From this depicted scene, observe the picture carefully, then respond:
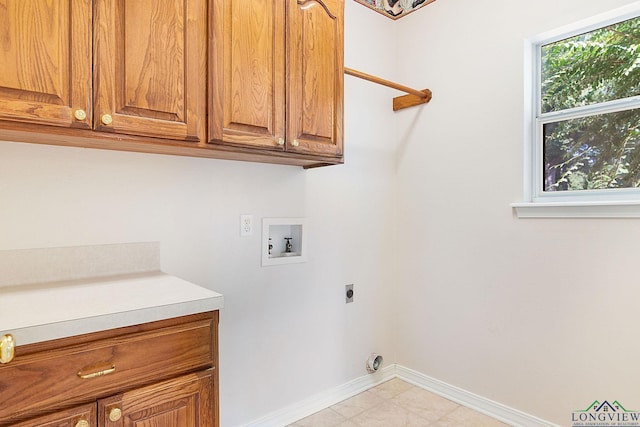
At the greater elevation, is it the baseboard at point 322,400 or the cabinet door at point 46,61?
the cabinet door at point 46,61

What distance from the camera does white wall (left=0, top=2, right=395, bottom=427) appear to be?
142cm

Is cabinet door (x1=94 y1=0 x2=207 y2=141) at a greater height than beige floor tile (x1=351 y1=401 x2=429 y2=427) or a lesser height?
greater

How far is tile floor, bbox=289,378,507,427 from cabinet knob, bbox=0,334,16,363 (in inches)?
60.8

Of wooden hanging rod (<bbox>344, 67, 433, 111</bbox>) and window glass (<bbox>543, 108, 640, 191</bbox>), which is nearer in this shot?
→ window glass (<bbox>543, 108, 640, 191</bbox>)

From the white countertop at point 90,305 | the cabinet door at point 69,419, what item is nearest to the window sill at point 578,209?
the white countertop at point 90,305

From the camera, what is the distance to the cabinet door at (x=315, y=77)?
1.62 metres

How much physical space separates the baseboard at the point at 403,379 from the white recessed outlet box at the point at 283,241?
2.71 ft

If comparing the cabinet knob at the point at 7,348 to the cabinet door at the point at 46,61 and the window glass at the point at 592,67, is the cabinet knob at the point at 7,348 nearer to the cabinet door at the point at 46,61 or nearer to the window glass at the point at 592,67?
the cabinet door at the point at 46,61

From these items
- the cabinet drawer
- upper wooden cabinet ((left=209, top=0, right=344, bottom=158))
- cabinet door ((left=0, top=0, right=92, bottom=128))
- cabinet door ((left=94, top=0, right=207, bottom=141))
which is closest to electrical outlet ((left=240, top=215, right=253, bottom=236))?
upper wooden cabinet ((left=209, top=0, right=344, bottom=158))

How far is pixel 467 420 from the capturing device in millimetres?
2068

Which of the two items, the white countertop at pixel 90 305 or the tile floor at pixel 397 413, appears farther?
the tile floor at pixel 397 413

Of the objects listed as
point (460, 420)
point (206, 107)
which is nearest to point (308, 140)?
point (206, 107)

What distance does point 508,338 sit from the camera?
2.07m

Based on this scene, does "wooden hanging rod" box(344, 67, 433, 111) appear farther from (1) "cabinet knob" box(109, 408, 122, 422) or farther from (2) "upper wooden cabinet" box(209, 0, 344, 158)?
(1) "cabinet knob" box(109, 408, 122, 422)
